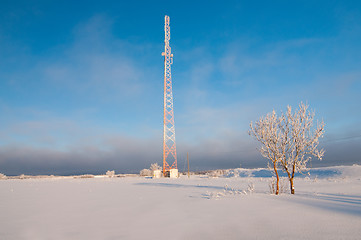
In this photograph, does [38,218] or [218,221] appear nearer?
[218,221]

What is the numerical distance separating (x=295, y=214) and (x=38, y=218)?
7.29 m

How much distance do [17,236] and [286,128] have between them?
11.8 m

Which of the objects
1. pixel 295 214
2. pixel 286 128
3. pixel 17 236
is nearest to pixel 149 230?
pixel 17 236

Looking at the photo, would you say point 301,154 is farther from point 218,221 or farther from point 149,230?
point 149,230

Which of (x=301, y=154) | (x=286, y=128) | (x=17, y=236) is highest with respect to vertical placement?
(x=286, y=128)

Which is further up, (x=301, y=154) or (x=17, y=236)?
(x=301, y=154)

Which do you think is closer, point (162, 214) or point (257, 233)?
point (257, 233)

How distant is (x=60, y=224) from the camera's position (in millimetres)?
6098

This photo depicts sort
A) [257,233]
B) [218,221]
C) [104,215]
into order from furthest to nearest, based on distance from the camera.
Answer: [104,215] → [218,221] → [257,233]

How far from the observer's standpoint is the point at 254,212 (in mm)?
6520

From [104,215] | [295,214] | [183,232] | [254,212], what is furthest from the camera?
[104,215]

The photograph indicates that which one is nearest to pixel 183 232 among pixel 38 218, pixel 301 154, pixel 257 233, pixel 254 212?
pixel 257 233

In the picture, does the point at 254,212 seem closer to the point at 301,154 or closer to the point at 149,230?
the point at 149,230

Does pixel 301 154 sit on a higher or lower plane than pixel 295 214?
higher
